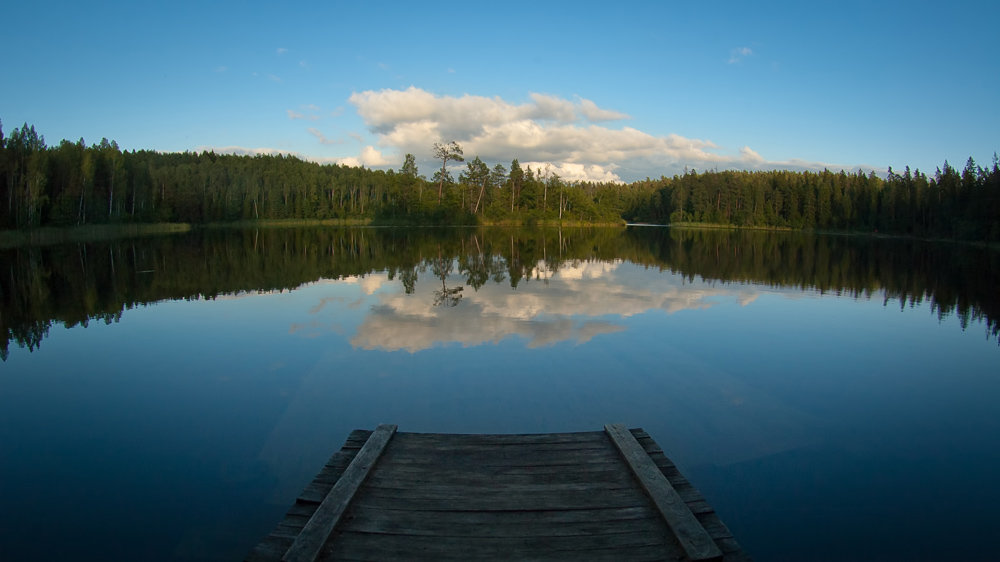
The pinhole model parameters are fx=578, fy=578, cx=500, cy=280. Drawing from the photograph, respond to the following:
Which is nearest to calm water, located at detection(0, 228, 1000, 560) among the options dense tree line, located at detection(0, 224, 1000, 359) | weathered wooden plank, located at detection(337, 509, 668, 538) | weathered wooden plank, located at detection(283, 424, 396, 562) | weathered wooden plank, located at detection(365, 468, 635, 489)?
dense tree line, located at detection(0, 224, 1000, 359)

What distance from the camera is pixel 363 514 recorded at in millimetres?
3779

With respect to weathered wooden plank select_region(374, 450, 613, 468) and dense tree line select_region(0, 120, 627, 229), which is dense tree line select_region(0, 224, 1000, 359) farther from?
dense tree line select_region(0, 120, 627, 229)

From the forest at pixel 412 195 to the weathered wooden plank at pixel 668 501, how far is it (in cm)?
4459

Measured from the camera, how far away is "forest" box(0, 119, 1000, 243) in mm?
43809

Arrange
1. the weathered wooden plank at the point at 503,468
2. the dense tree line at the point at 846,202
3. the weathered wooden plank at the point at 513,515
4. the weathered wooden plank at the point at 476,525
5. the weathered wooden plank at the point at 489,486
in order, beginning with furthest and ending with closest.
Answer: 1. the dense tree line at the point at 846,202
2. the weathered wooden plank at the point at 503,468
3. the weathered wooden plank at the point at 489,486
4. the weathered wooden plank at the point at 513,515
5. the weathered wooden plank at the point at 476,525

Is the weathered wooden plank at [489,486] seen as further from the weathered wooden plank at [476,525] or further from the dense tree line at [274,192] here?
the dense tree line at [274,192]

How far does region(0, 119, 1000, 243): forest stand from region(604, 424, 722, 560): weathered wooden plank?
44592 mm

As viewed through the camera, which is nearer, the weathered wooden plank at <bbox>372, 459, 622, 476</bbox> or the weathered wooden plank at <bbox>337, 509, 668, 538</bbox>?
the weathered wooden plank at <bbox>337, 509, 668, 538</bbox>

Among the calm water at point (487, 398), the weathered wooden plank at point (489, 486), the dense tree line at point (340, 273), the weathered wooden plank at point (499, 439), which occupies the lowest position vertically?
the calm water at point (487, 398)

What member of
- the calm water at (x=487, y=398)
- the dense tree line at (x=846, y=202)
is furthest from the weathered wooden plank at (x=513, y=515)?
the dense tree line at (x=846, y=202)

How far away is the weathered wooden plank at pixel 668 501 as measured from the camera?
3.37 meters

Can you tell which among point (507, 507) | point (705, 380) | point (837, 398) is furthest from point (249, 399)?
point (837, 398)

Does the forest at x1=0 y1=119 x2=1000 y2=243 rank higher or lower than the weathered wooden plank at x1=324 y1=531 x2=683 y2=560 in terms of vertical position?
higher

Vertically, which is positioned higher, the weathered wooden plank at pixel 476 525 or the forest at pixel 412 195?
the forest at pixel 412 195
